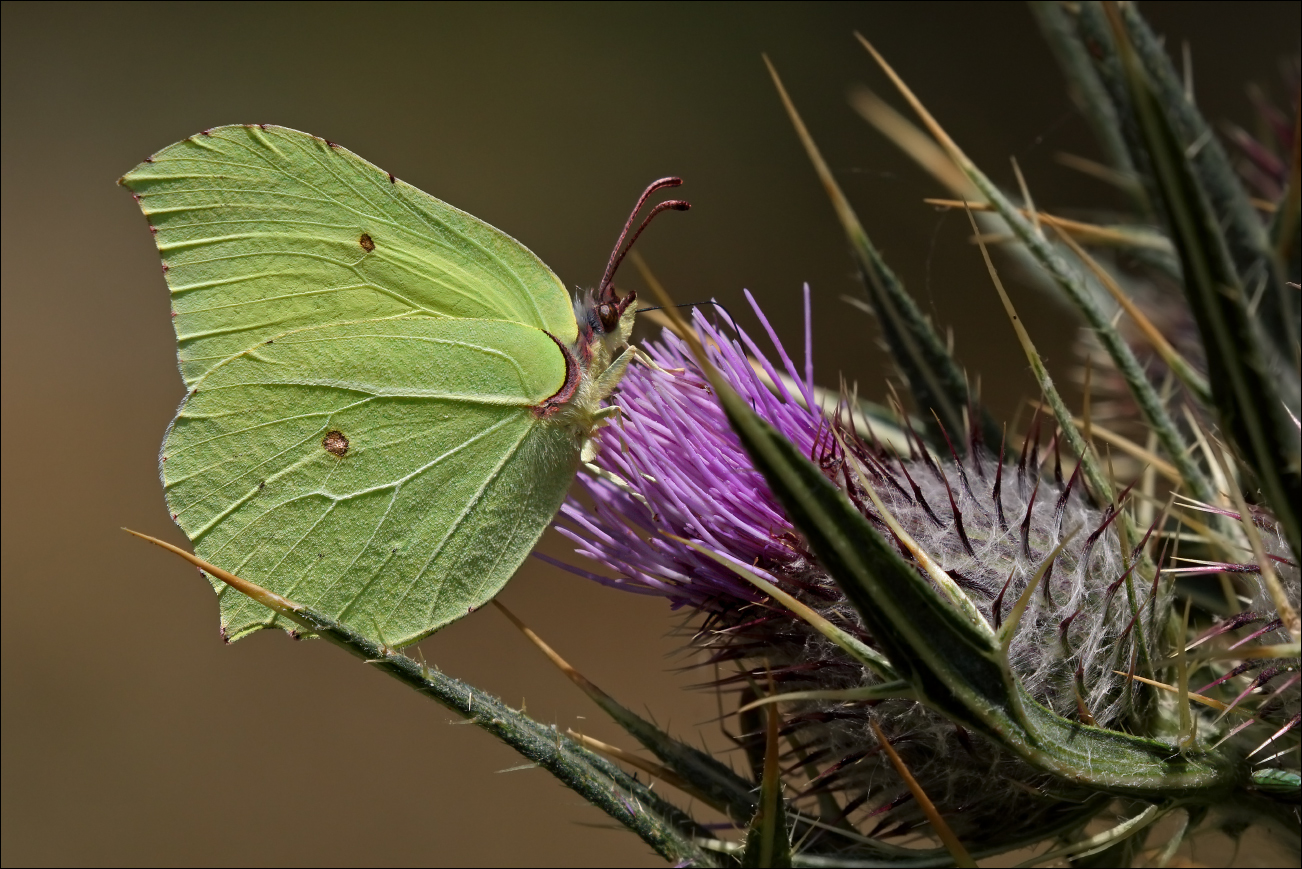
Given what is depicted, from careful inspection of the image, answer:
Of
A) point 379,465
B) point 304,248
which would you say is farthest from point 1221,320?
point 304,248

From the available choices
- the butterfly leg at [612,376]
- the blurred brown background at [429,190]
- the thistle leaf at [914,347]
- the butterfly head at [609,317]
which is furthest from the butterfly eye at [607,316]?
the blurred brown background at [429,190]

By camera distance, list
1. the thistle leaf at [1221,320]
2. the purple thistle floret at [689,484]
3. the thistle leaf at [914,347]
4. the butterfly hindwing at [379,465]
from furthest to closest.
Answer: the butterfly hindwing at [379,465]
the thistle leaf at [914,347]
the purple thistle floret at [689,484]
the thistle leaf at [1221,320]

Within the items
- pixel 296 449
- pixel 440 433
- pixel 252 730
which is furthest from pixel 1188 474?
pixel 252 730

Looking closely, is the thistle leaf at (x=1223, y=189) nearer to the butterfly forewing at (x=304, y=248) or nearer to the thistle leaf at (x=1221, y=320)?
the thistle leaf at (x=1221, y=320)

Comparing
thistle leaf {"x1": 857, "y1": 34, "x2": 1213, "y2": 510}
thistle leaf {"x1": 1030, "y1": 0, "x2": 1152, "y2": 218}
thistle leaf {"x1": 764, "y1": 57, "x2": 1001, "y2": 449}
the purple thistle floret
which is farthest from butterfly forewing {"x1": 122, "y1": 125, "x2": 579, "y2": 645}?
thistle leaf {"x1": 1030, "y1": 0, "x2": 1152, "y2": 218}

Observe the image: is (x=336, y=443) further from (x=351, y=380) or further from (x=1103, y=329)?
(x=1103, y=329)

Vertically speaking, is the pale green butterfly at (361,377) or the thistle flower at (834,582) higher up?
the pale green butterfly at (361,377)

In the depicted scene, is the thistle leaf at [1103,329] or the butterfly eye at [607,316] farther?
the butterfly eye at [607,316]
